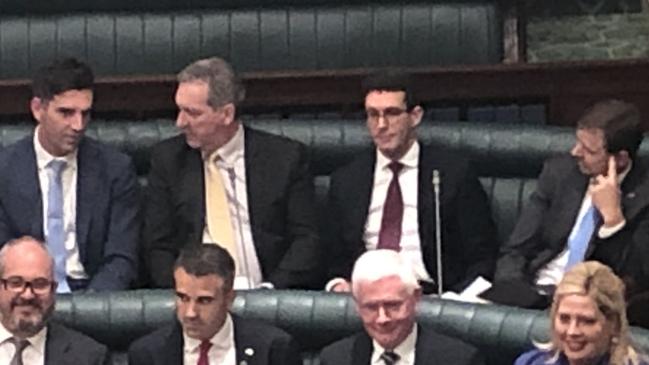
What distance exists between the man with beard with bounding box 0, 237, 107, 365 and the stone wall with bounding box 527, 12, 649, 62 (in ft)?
8.96

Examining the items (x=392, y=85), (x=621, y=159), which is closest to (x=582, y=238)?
(x=621, y=159)

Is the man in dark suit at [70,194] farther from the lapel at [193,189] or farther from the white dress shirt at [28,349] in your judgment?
the white dress shirt at [28,349]

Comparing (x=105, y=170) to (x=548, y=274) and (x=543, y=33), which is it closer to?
(x=548, y=274)

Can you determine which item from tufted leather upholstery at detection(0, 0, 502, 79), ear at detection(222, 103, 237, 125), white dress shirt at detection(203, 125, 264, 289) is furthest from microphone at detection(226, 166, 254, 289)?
tufted leather upholstery at detection(0, 0, 502, 79)

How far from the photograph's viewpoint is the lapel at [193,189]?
560 centimetres

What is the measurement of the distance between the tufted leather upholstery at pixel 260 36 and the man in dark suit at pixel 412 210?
1360mm

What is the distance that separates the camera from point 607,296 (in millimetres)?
4504

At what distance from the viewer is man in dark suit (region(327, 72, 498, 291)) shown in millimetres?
5598

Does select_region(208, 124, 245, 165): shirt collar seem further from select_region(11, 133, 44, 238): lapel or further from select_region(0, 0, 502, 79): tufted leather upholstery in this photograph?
select_region(0, 0, 502, 79): tufted leather upholstery

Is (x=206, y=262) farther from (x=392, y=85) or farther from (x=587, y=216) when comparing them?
(x=587, y=216)

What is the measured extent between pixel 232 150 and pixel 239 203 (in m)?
0.14

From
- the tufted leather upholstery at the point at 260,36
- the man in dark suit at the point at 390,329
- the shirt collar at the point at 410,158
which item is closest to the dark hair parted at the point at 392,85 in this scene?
the shirt collar at the point at 410,158

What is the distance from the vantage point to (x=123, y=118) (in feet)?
21.3

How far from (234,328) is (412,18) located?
2.37 meters
